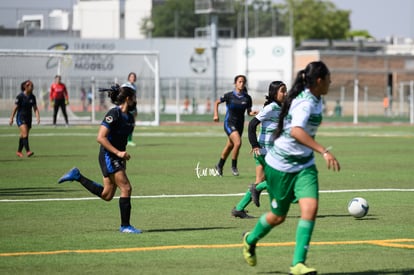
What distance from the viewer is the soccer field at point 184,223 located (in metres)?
9.73

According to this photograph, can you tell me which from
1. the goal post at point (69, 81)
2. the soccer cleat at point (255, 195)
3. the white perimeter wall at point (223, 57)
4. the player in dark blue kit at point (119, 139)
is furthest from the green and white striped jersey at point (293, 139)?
Result: the white perimeter wall at point (223, 57)

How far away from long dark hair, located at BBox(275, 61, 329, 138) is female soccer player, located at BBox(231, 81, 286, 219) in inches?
158

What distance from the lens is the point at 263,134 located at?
14.3 meters

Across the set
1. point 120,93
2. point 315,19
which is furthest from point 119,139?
point 315,19

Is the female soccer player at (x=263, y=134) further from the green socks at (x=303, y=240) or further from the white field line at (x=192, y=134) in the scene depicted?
the white field line at (x=192, y=134)

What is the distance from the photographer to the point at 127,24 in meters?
86.3

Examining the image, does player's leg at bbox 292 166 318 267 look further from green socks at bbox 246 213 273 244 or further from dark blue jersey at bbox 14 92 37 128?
dark blue jersey at bbox 14 92 37 128

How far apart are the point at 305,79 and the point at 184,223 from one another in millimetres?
4461

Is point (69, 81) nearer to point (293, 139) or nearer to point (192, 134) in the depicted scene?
point (192, 134)

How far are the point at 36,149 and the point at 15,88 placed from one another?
18525 mm

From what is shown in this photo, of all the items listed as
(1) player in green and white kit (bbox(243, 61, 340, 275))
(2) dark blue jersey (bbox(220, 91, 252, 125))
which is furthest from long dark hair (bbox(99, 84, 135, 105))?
(2) dark blue jersey (bbox(220, 91, 252, 125))

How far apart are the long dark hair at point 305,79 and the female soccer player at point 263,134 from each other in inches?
158

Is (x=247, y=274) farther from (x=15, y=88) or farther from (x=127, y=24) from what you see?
(x=127, y=24)

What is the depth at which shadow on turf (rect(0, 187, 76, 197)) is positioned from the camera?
16.6 m
